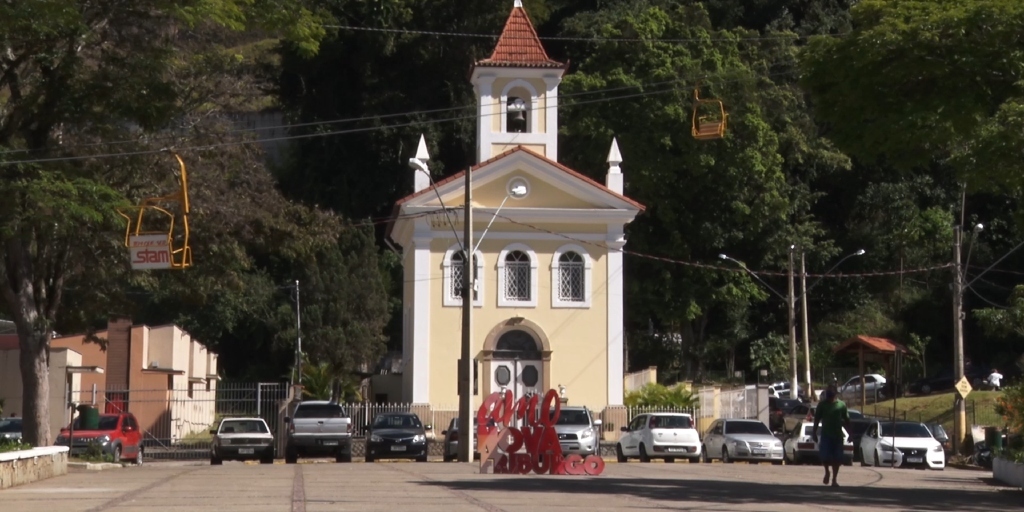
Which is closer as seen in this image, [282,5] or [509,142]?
[282,5]

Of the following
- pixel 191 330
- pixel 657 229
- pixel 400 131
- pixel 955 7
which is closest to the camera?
pixel 955 7

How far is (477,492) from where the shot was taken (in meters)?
18.4

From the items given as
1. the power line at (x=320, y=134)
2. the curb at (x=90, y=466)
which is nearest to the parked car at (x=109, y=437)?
the curb at (x=90, y=466)

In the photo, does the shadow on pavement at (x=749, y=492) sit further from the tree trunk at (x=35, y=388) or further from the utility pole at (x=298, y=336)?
the utility pole at (x=298, y=336)

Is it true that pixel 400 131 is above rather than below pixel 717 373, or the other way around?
above

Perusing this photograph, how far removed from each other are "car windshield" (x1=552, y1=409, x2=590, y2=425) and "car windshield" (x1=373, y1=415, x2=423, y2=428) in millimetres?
4342

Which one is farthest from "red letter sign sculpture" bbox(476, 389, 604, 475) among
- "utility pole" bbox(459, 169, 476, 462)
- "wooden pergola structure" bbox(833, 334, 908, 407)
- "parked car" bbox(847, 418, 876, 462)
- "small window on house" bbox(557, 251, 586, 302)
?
"wooden pergola structure" bbox(833, 334, 908, 407)

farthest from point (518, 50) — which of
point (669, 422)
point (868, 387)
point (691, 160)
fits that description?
point (868, 387)

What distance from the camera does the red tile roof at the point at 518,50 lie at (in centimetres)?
4431

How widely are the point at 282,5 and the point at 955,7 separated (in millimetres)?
10266

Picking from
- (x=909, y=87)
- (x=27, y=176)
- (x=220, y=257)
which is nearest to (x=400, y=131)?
(x=220, y=257)

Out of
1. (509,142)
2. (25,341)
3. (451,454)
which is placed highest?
(509,142)

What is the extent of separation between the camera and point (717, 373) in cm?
6253

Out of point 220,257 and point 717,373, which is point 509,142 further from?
point 717,373
